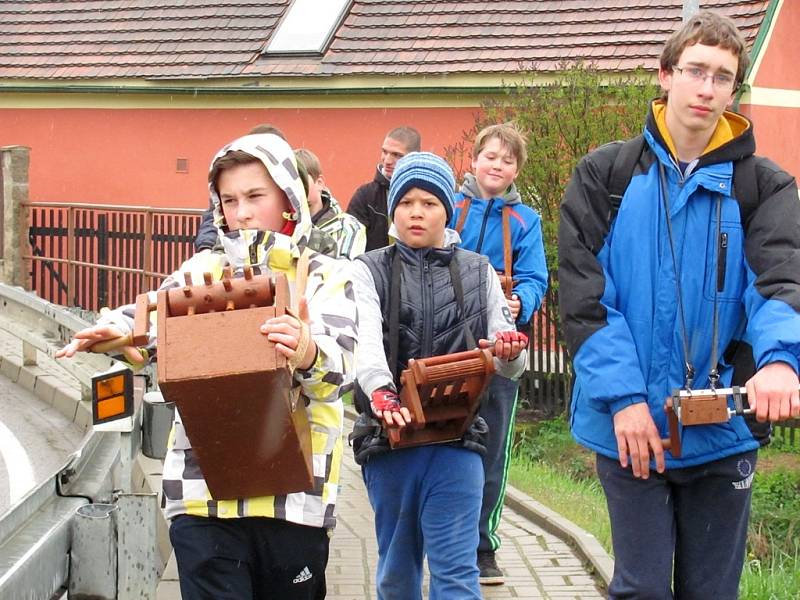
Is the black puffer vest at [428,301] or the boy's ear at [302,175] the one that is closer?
the boy's ear at [302,175]

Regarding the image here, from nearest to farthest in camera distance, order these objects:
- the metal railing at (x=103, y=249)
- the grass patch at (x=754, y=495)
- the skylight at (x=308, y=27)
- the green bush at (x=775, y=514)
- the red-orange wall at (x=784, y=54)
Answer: the grass patch at (x=754, y=495)
the green bush at (x=775, y=514)
the metal railing at (x=103, y=249)
the red-orange wall at (x=784, y=54)
the skylight at (x=308, y=27)

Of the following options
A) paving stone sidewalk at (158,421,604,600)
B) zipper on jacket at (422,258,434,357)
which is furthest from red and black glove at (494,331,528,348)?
paving stone sidewalk at (158,421,604,600)

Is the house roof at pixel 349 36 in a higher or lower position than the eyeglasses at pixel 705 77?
higher

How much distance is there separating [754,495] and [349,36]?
43.6 ft

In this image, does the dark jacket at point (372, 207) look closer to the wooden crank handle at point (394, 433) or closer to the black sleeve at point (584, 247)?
the wooden crank handle at point (394, 433)

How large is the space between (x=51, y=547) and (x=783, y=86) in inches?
772

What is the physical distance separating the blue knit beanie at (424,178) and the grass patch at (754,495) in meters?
2.37

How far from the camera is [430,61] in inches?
888

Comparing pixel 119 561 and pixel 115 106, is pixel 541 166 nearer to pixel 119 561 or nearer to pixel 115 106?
pixel 119 561

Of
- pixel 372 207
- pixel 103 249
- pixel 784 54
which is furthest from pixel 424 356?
pixel 784 54

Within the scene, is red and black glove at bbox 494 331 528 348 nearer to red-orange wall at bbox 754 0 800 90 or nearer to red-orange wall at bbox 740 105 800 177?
red-orange wall at bbox 740 105 800 177

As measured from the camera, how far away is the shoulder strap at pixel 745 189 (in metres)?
4.02

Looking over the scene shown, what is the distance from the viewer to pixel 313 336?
380 centimetres

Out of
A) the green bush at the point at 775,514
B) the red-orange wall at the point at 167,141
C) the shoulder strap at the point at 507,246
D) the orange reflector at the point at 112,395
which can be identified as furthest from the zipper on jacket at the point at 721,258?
the red-orange wall at the point at 167,141
